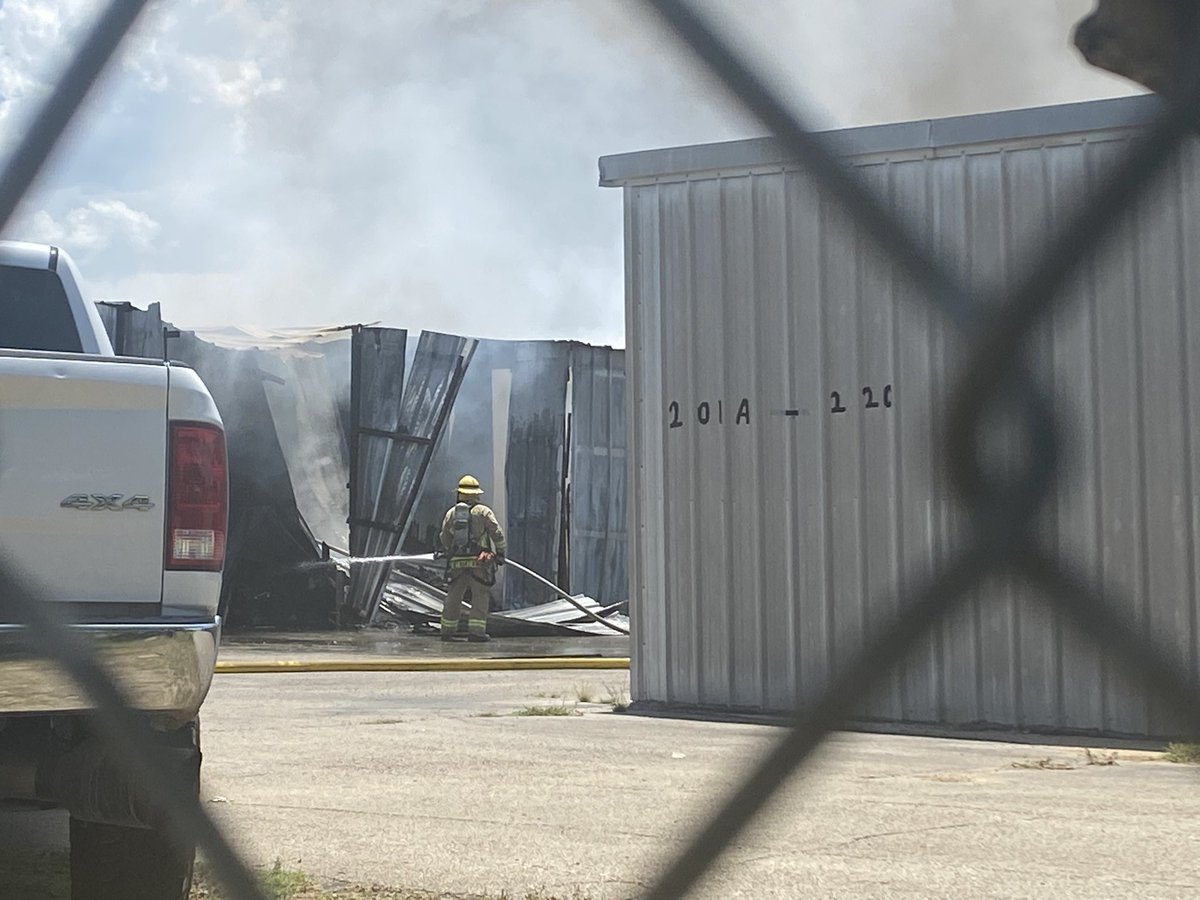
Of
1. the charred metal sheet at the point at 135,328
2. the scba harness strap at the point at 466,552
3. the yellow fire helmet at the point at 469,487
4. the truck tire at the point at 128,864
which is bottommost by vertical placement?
the truck tire at the point at 128,864

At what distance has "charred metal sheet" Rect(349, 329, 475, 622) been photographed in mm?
18156

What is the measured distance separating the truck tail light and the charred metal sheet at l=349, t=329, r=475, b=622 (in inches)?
578

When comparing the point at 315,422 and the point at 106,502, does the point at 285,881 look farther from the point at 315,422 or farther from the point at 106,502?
the point at 315,422

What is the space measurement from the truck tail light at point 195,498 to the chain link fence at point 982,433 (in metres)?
2.38

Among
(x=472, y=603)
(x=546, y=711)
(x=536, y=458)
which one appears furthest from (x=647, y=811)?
(x=536, y=458)

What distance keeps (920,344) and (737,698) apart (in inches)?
89.4

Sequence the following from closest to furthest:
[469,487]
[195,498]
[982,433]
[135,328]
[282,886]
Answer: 1. [982,433]
2. [195,498]
3. [282,886]
4. [469,487]
5. [135,328]

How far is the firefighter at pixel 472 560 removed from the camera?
16.6m

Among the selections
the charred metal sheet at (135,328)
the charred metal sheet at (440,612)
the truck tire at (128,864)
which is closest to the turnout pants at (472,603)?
the charred metal sheet at (440,612)

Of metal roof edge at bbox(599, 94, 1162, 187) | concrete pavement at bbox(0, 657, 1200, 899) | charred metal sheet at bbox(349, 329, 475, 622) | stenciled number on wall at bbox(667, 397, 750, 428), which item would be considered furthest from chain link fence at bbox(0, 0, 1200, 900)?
charred metal sheet at bbox(349, 329, 475, 622)

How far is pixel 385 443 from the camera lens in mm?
18219

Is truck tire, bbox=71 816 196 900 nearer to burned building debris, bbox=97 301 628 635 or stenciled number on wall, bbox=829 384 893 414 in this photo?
stenciled number on wall, bbox=829 384 893 414

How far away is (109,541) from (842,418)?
5.40 metres

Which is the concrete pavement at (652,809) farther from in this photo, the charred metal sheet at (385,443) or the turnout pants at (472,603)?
the charred metal sheet at (385,443)
